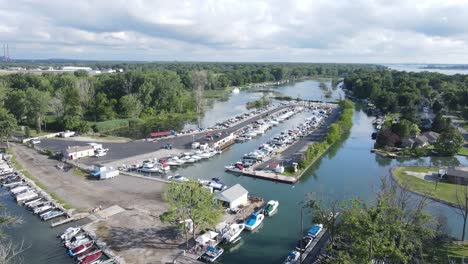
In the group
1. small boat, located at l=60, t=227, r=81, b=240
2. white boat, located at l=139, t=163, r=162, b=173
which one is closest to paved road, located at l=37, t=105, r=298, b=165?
white boat, located at l=139, t=163, r=162, b=173

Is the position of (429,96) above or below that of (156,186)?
above

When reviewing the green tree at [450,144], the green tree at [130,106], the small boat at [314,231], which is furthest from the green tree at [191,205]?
the green tree at [130,106]

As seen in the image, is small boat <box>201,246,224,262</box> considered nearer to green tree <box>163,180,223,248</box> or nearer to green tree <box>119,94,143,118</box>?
green tree <box>163,180,223,248</box>

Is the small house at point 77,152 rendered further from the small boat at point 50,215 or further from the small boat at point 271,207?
the small boat at point 271,207

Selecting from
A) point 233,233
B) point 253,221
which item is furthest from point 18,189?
point 253,221

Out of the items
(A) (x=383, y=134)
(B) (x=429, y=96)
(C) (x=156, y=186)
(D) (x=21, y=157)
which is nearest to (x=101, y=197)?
(C) (x=156, y=186)

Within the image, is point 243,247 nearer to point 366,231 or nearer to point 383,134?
point 366,231
